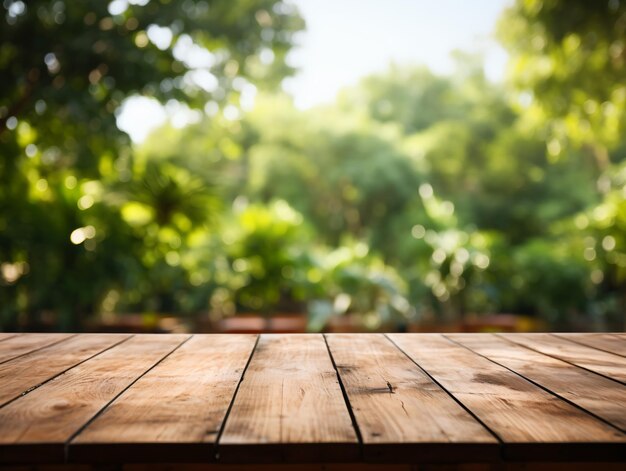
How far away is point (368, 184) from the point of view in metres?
12.2

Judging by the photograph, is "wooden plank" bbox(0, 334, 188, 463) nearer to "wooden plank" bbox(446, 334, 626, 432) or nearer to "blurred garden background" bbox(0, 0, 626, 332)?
"wooden plank" bbox(446, 334, 626, 432)

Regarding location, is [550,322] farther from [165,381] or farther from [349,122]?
[165,381]

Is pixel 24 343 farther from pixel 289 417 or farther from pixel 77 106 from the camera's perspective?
pixel 77 106

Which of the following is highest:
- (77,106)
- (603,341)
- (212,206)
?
(77,106)

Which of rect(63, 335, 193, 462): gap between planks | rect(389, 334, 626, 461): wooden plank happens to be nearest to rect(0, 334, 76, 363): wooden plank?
rect(63, 335, 193, 462): gap between planks

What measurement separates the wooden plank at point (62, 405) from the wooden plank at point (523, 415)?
2.00 feet

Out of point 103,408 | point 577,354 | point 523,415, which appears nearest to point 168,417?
point 103,408

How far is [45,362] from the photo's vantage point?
139cm

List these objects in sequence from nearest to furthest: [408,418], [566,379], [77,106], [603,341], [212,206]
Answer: [408,418] < [566,379] < [603,341] < [77,106] < [212,206]

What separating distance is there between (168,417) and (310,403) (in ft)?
0.76

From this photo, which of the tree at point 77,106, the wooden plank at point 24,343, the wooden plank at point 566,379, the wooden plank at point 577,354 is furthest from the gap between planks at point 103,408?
the tree at point 77,106

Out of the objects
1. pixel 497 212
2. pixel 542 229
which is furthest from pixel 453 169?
pixel 542 229

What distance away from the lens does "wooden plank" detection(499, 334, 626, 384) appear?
52.4 inches
